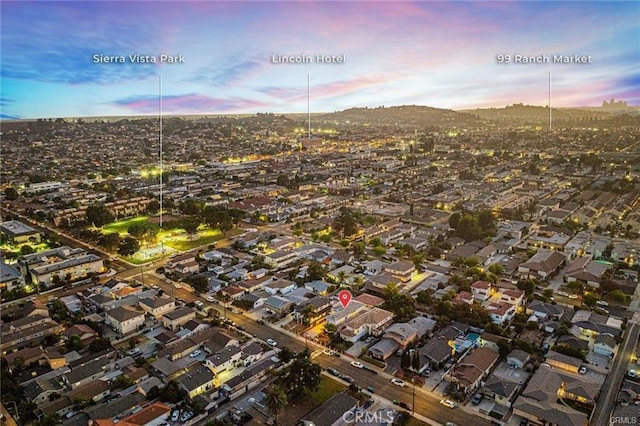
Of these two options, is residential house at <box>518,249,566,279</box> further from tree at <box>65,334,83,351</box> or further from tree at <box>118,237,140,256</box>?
tree at <box>118,237,140,256</box>

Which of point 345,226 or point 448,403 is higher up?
point 345,226

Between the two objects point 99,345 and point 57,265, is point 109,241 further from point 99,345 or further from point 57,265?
point 99,345

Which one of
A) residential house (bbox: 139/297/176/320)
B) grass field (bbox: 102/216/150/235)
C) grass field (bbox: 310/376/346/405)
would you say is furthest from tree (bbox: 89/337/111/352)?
grass field (bbox: 102/216/150/235)

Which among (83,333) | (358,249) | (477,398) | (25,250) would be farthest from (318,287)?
(25,250)

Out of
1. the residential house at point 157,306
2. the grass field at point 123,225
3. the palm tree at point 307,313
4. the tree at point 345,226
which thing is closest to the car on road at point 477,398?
the palm tree at point 307,313

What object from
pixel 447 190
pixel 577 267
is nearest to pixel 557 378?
pixel 577 267

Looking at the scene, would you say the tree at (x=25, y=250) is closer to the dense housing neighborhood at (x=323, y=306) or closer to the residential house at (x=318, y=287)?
the dense housing neighborhood at (x=323, y=306)

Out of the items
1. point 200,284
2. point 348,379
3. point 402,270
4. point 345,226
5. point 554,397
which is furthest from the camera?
point 345,226
